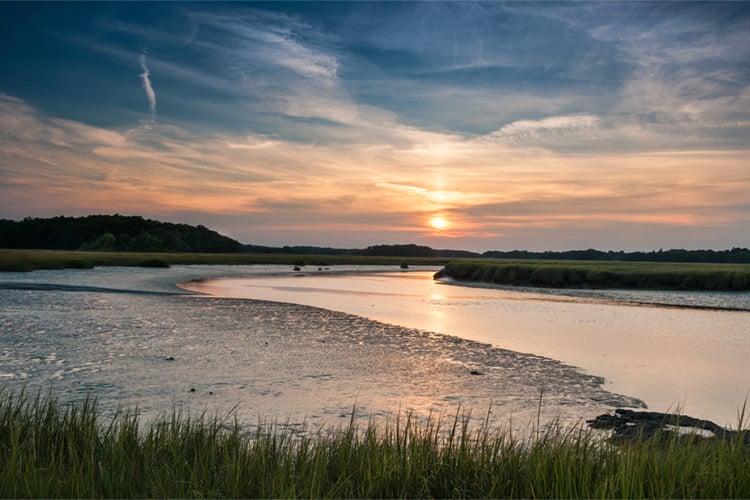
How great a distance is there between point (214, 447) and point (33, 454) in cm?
174

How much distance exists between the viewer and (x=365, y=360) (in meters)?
13.5

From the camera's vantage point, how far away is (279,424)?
824 cm

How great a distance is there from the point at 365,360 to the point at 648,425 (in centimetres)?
663

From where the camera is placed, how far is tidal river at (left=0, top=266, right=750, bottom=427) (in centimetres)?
960

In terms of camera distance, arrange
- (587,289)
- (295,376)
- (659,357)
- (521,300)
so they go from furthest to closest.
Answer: (587,289)
(521,300)
(659,357)
(295,376)

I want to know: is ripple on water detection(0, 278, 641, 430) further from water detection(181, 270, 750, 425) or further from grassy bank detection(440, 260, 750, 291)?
grassy bank detection(440, 260, 750, 291)

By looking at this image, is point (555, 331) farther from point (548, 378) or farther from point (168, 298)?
point (168, 298)

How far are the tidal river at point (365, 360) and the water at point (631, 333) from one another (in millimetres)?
81

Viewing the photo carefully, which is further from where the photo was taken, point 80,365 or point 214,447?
point 80,365

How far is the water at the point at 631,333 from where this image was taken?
11.3 metres

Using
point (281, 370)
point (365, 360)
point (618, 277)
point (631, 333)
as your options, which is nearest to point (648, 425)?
point (365, 360)

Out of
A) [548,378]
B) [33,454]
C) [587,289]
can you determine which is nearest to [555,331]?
[548,378]

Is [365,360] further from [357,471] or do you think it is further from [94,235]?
[94,235]

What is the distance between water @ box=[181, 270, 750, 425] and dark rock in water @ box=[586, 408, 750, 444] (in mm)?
399
